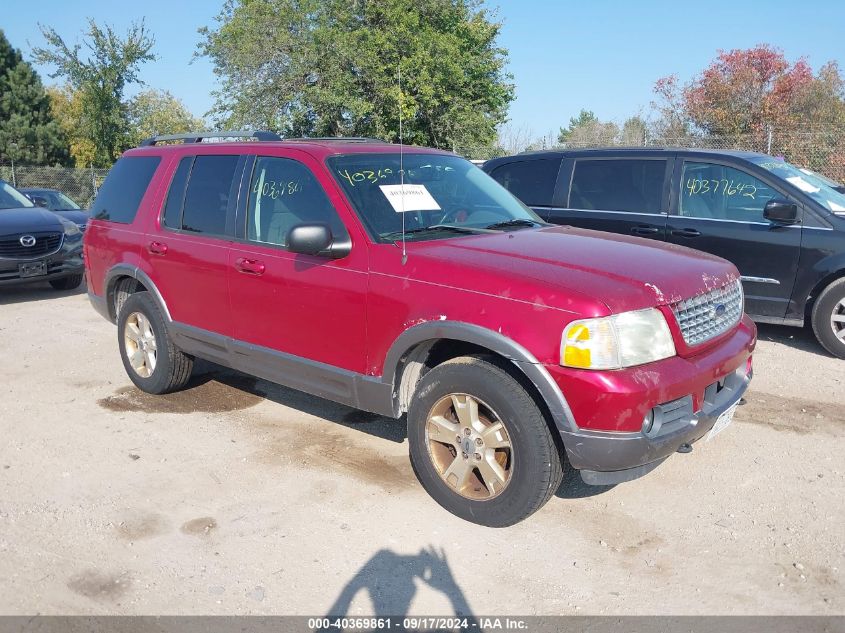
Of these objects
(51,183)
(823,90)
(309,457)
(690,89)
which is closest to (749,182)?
(309,457)

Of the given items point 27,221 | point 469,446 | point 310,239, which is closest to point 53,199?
point 27,221

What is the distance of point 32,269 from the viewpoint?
384 inches

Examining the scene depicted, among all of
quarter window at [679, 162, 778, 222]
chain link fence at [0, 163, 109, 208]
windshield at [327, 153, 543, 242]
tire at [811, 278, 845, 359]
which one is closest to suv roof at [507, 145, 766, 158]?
quarter window at [679, 162, 778, 222]

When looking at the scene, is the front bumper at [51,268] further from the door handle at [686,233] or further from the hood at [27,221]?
the door handle at [686,233]

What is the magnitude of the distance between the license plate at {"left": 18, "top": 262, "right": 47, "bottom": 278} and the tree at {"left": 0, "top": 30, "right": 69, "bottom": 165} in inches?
1295

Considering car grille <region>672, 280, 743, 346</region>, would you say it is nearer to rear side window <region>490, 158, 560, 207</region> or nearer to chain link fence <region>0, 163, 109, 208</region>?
rear side window <region>490, 158, 560, 207</region>

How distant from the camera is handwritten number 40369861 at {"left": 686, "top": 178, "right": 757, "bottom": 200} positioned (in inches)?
272

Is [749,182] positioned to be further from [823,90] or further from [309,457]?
[823,90]

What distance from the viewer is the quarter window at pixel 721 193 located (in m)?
6.86

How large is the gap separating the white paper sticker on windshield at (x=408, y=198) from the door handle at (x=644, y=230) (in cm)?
348

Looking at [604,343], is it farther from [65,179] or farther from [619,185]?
[65,179]

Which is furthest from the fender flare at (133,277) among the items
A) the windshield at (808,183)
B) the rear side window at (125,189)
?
the windshield at (808,183)

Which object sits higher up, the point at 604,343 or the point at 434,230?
the point at 434,230

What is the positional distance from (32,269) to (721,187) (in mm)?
8563
